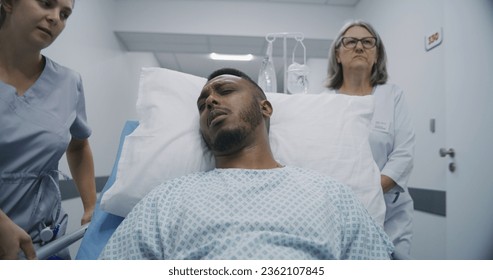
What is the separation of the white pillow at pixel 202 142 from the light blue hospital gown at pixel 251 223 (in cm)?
11

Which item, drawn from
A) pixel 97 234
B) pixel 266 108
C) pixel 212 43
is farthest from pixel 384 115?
pixel 212 43

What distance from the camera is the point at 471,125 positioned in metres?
0.90

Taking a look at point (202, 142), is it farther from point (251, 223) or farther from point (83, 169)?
point (83, 169)

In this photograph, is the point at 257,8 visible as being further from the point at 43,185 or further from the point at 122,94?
the point at 43,185

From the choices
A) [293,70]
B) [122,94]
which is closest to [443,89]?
[293,70]

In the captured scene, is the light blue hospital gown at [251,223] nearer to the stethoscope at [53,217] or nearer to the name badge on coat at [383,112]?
the stethoscope at [53,217]

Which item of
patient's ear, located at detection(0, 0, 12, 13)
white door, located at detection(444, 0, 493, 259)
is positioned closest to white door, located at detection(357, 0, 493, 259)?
white door, located at detection(444, 0, 493, 259)

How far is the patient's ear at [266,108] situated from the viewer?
2.94 feet

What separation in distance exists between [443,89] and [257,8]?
67.5 inches

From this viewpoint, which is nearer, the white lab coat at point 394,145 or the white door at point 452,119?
the white door at point 452,119

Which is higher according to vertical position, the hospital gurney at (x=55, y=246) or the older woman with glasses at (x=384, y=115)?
the older woman with glasses at (x=384, y=115)

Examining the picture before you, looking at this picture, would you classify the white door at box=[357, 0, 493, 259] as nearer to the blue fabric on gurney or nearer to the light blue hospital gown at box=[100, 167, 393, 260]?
the light blue hospital gown at box=[100, 167, 393, 260]

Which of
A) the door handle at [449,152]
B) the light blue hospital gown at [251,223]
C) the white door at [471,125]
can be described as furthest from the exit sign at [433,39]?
the light blue hospital gown at [251,223]

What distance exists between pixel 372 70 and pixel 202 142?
2.38 feet
